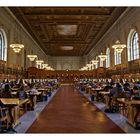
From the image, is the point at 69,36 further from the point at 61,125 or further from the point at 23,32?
the point at 61,125

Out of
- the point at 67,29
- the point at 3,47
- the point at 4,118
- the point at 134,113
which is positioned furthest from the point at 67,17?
the point at 4,118

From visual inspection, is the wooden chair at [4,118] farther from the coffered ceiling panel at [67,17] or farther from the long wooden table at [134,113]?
the coffered ceiling panel at [67,17]

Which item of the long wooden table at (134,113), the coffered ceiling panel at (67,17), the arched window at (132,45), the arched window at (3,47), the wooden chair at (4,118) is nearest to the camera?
the wooden chair at (4,118)

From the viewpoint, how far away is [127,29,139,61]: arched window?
18.4 meters

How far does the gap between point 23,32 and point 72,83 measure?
20.5 metres

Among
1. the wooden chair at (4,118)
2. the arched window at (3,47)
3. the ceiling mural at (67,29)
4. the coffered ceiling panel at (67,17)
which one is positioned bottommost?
the wooden chair at (4,118)

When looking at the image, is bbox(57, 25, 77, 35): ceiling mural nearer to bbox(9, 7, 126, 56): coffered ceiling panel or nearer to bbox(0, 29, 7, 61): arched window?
bbox(9, 7, 126, 56): coffered ceiling panel

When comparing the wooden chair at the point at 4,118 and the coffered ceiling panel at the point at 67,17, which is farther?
the coffered ceiling panel at the point at 67,17

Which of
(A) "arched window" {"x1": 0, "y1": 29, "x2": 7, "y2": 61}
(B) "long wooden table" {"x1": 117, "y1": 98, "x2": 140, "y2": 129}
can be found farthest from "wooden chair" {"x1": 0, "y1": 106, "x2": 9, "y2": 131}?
(A) "arched window" {"x1": 0, "y1": 29, "x2": 7, "y2": 61}

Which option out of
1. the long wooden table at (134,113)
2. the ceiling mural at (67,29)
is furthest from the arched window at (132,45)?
the long wooden table at (134,113)

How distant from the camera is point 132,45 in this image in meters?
19.0

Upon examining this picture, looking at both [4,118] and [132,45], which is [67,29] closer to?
[132,45]

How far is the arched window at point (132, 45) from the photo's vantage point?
18356mm

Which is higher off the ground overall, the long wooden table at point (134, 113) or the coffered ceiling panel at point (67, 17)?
the coffered ceiling panel at point (67, 17)
